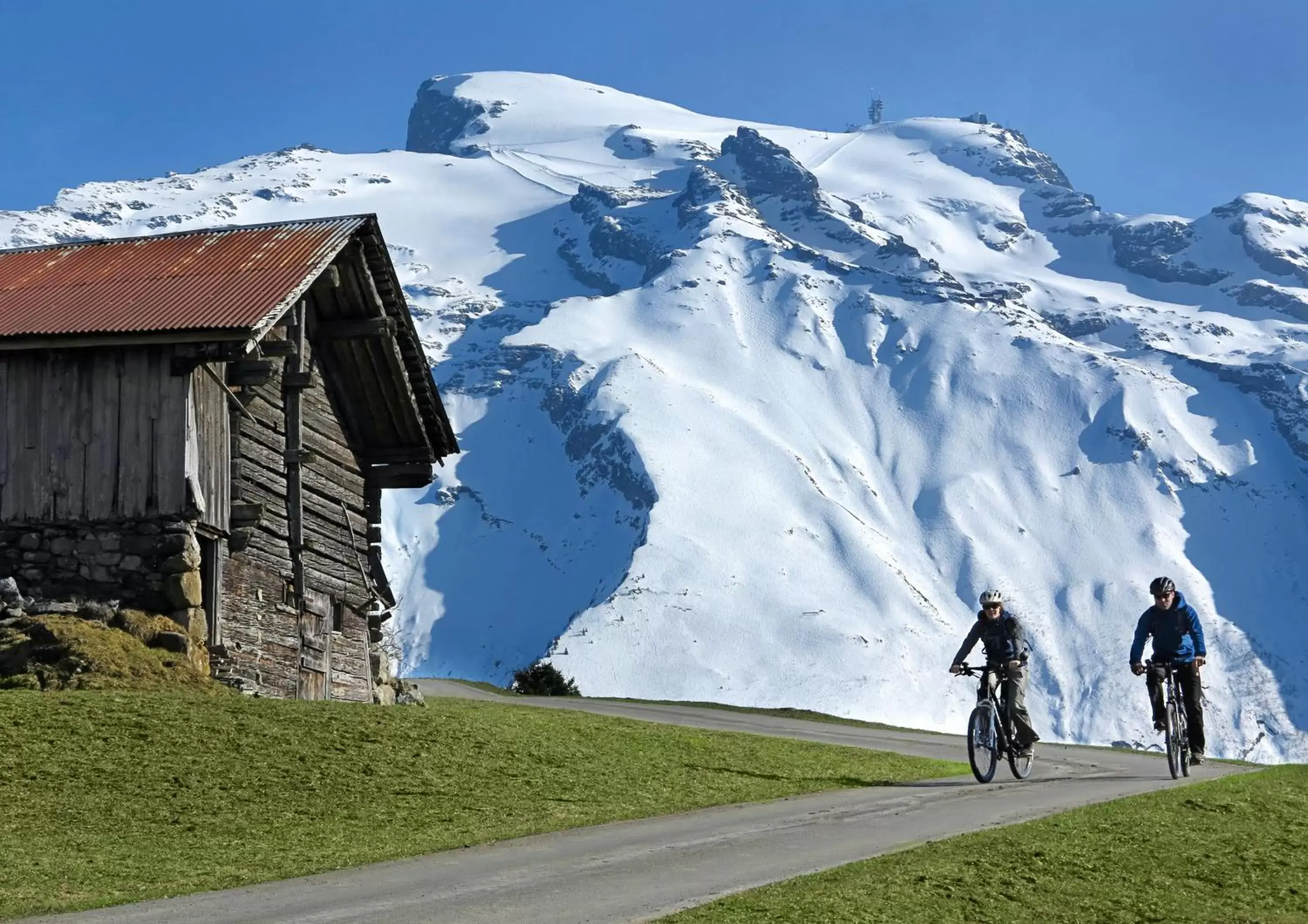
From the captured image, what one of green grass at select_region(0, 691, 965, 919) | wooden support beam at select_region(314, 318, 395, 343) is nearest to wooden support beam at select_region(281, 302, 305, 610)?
wooden support beam at select_region(314, 318, 395, 343)

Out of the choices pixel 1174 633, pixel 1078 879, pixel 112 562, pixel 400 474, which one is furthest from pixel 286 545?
pixel 1078 879

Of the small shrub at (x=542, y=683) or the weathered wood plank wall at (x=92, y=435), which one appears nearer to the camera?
the weathered wood plank wall at (x=92, y=435)

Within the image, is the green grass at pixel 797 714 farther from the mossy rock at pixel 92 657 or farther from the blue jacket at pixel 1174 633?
the mossy rock at pixel 92 657

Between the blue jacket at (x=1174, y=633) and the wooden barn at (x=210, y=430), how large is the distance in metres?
11.9

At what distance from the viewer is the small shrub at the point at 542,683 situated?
1873 inches

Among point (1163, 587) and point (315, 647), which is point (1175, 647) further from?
point (315, 647)

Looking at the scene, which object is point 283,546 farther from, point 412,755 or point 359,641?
point 412,755

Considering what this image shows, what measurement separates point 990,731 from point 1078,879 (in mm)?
7073

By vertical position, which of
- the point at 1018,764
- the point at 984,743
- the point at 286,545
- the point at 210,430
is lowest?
the point at 1018,764

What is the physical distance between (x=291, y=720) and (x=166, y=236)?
12.1m

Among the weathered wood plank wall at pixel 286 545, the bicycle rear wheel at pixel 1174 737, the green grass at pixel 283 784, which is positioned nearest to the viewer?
the green grass at pixel 283 784

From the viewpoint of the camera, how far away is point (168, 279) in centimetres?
2533

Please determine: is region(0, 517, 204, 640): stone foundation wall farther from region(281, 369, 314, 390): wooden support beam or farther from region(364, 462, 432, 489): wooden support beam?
region(364, 462, 432, 489): wooden support beam

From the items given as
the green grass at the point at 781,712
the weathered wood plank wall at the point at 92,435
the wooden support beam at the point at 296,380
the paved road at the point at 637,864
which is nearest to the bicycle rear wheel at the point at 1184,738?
the paved road at the point at 637,864
